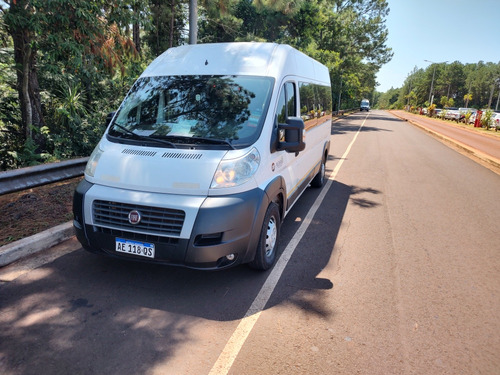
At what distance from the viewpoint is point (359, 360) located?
2.57 m

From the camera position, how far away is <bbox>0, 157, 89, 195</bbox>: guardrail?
4581 mm

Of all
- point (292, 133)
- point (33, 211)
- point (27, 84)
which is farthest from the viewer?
point (27, 84)

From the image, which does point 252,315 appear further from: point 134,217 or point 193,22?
point 193,22

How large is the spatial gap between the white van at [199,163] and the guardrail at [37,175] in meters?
1.79

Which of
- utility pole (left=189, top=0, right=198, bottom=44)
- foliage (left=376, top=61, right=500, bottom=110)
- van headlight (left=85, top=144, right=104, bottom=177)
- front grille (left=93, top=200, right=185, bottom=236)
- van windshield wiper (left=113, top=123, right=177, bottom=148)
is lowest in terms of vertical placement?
front grille (left=93, top=200, right=185, bottom=236)

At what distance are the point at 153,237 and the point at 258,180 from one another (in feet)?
3.76

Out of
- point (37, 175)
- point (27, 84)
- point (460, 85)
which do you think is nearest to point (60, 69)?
point (27, 84)

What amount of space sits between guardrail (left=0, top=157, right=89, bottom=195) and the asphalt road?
1367 millimetres

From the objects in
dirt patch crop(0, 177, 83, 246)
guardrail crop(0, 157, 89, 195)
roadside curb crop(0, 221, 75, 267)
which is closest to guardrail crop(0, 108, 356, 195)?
guardrail crop(0, 157, 89, 195)

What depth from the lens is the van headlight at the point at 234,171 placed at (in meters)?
3.18

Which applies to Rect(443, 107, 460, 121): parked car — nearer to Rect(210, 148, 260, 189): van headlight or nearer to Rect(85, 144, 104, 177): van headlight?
Rect(210, 148, 260, 189): van headlight

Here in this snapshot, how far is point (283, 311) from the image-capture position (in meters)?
3.14

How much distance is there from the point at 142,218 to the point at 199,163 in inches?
28.7

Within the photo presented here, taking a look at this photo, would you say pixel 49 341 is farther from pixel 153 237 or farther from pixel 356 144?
pixel 356 144
